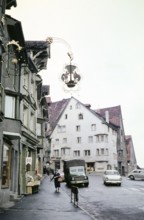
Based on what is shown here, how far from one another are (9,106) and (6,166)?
13.7 feet

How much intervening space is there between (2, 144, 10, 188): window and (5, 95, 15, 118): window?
2273 millimetres

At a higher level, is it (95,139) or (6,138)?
(95,139)

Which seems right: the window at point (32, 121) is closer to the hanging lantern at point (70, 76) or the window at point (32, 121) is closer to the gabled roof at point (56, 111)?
the hanging lantern at point (70, 76)

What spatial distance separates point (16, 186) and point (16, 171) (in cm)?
110

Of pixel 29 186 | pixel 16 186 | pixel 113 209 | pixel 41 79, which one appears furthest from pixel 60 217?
pixel 41 79

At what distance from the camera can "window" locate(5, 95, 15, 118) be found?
2286cm

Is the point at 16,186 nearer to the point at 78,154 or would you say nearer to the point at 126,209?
the point at 126,209

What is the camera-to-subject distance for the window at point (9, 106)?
22.9 metres

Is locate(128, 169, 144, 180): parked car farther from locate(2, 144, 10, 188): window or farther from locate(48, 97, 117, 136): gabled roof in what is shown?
locate(2, 144, 10, 188): window

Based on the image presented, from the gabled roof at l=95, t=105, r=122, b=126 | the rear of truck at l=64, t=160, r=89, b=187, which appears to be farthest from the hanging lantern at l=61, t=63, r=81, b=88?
the gabled roof at l=95, t=105, r=122, b=126

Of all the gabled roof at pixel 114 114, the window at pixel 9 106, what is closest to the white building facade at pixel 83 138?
the gabled roof at pixel 114 114

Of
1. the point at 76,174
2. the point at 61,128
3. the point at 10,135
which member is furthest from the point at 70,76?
the point at 61,128

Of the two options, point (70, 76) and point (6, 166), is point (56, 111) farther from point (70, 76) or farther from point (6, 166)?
point (70, 76)

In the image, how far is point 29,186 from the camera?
88.4 feet
